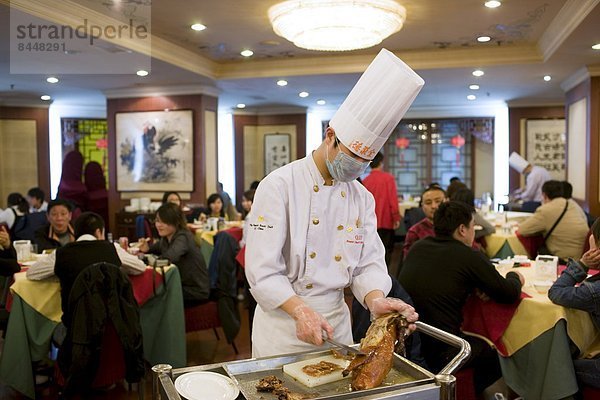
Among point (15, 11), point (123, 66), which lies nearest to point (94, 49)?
point (123, 66)

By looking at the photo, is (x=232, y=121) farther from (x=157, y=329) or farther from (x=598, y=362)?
(x=598, y=362)

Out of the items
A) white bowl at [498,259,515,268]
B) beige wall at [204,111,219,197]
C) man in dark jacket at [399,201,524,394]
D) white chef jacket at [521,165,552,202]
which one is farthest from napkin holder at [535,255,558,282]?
white chef jacket at [521,165,552,202]

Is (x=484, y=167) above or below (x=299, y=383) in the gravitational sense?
above

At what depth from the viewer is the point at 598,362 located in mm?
2510

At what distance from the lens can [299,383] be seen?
1.32 m

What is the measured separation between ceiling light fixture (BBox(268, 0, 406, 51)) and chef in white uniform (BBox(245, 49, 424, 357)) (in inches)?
126

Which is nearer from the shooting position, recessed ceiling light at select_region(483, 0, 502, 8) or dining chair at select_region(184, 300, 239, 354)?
dining chair at select_region(184, 300, 239, 354)

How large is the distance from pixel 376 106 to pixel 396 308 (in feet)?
1.83

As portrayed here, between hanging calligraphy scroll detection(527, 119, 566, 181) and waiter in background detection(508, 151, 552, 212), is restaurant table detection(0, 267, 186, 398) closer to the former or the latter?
waiter in background detection(508, 151, 552, 212)

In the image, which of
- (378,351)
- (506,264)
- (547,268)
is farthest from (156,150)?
(378,351)

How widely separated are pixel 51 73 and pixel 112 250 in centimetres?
468

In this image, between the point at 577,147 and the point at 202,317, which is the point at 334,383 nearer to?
the point at 202,317

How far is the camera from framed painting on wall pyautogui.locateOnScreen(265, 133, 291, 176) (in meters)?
11.7

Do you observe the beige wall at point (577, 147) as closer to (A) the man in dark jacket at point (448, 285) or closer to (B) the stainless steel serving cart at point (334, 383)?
(A) the man in dark jacket at point (448, 285)
